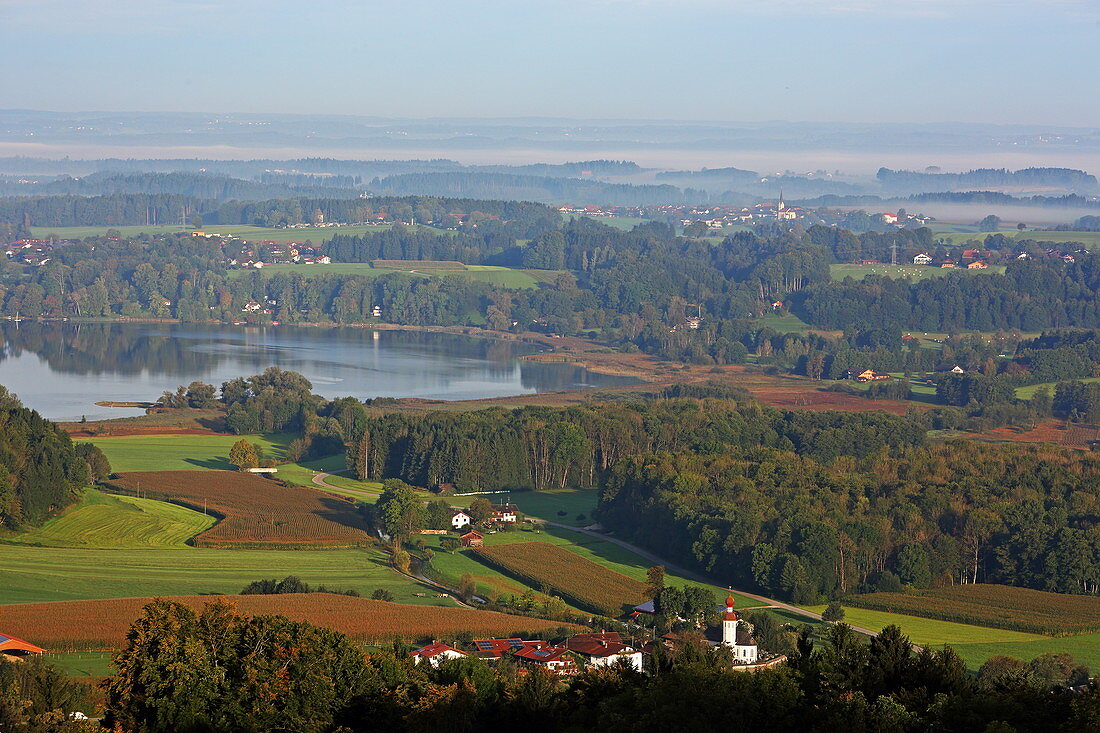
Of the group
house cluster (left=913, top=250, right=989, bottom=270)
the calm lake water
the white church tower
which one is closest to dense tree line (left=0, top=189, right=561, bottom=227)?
house cluster (left=913, top=250, right=989, bottom=270)

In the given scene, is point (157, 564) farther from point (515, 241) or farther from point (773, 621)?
point (515, 241)

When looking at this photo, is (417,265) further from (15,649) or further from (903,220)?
(15,649)

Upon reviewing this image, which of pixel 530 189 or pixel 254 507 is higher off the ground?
pixel 254 507

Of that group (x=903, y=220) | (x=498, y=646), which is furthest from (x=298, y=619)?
(x=903, y=220)

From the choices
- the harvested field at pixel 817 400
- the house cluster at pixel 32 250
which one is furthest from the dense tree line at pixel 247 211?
the harvested field at pixel 817 400

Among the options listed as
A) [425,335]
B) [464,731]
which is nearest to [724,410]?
[464,731]

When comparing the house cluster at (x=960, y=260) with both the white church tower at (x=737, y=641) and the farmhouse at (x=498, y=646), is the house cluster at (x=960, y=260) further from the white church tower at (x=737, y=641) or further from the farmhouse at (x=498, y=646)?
the farmhouse at (x=498, y=646)
